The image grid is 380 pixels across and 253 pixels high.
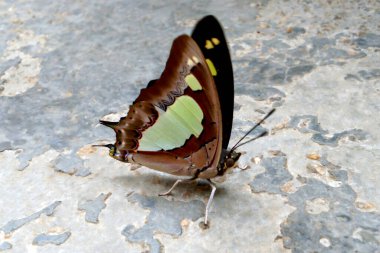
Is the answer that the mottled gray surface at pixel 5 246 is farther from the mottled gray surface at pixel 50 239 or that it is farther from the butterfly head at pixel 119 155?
the butterfly head at pixel 119 155

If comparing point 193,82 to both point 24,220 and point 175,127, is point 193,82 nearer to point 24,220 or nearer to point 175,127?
point 175,127

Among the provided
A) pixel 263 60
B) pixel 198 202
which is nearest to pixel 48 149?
pixel 198 202

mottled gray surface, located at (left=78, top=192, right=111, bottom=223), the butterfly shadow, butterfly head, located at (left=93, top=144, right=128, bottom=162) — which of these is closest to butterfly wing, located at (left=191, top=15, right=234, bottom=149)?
the butterfly shadow

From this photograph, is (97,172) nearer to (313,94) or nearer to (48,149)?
(48,149)

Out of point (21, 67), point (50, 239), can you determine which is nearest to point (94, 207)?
point (50, 239)

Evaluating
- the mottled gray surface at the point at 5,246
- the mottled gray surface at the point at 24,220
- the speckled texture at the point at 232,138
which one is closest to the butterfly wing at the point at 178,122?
the speckled texture at the point at 232,138

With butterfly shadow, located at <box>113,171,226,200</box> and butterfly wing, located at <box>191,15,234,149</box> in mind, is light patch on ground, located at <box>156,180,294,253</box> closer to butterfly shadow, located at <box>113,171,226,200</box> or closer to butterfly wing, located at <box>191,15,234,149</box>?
butterfly shadow, located at <box>113,171,226,200</box>

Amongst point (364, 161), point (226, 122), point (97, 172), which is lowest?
point (364, 161)
